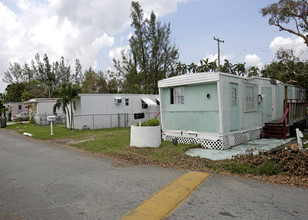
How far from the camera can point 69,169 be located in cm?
659

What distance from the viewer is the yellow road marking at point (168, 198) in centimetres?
362

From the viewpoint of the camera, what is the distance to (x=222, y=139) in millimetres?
8641

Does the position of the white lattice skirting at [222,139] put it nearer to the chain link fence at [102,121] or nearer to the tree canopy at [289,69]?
the chain link fence at [102,121]

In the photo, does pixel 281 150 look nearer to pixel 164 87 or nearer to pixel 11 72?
pixel 164 87

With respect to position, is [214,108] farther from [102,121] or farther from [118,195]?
[102,121]

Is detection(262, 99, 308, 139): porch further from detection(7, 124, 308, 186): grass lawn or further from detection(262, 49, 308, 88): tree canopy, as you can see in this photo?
detection(262, 49, 308, 88): tree canopy

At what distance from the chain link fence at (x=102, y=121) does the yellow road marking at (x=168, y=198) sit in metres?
13.6

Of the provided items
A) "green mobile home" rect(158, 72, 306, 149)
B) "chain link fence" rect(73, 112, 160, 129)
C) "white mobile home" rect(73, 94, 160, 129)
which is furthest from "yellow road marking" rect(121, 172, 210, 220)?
"chain link fence" rect(73, 112, 160, 129)

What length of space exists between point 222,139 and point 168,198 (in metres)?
4.99

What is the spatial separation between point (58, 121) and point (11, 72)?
126 feet

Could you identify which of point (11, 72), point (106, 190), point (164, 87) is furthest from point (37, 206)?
point (11, 72)

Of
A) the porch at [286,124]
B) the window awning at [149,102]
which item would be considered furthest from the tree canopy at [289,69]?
the window awning at [149,102]

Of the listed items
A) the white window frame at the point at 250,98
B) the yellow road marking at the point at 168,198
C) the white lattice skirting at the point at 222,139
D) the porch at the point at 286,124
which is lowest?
the yellow road marking at the point at 168,198

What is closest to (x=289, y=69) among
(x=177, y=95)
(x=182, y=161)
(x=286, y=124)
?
(x=286, y=124)
